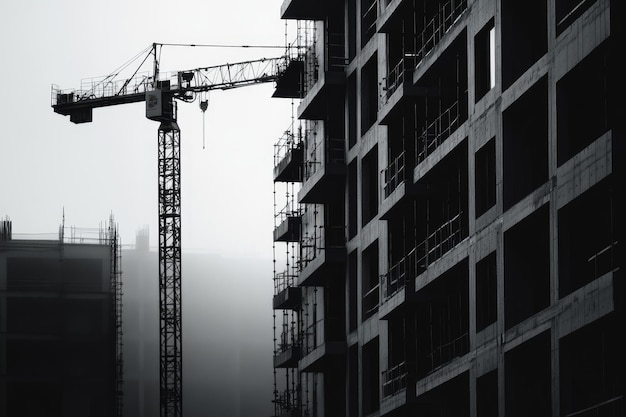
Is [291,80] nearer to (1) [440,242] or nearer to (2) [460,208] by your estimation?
(1) [440,242]

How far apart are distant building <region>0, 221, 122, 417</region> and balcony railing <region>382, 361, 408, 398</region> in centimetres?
4229

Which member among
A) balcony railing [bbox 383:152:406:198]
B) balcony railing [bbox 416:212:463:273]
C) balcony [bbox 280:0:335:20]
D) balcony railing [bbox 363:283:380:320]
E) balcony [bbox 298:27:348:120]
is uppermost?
balcony [bbox 280:0:335:20]

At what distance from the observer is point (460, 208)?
47.5m

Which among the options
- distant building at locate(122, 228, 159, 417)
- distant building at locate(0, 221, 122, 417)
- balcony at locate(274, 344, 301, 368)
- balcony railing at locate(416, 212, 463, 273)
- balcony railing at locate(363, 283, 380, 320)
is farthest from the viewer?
distant building at locate(122, 228, 159, 417)

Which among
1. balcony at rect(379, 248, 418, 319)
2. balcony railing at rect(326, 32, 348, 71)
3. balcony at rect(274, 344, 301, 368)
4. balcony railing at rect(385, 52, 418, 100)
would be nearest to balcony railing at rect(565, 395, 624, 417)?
balcony at rect(379, 248, 418, 319)

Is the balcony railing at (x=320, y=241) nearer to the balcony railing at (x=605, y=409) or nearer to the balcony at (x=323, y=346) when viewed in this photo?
the balcony at (x=323, y=346)

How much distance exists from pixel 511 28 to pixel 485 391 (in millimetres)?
10254

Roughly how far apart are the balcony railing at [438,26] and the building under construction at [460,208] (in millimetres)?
90

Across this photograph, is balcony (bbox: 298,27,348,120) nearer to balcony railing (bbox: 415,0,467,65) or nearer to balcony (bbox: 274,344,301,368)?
balcony railing (bbox: 415,0,467,65)

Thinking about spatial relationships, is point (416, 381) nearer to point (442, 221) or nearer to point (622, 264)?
point (442, 221)

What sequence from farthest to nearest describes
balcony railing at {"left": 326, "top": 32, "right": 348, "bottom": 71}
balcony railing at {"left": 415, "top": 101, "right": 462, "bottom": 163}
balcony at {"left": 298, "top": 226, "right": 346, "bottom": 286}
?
balcony railing at {"left": 326, "top": 32, "right": 348, "bottom": 71} → balcony at {"left": 298, "top": 226, "right": 346, "bottom": 286} → balcony railing at {"left": 415, "top": 101, "right": 462, "bottom": 163}

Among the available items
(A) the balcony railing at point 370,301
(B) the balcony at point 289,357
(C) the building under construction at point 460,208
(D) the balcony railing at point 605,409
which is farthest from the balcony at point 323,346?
(D) the balcony railing at point 605,409

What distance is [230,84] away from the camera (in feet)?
366

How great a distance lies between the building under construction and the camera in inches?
1428
